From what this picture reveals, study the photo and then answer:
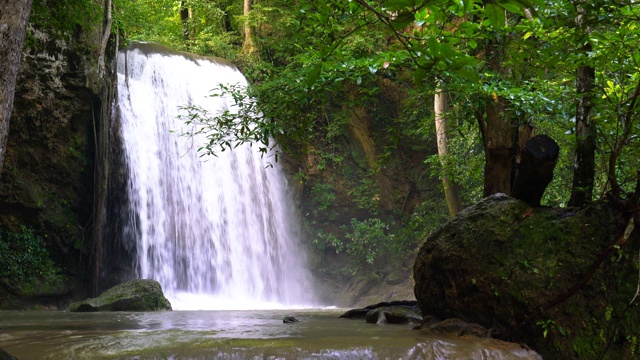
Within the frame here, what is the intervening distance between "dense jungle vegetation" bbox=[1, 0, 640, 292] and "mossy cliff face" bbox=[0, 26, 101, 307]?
1285 millimetres

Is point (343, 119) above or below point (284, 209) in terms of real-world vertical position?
above

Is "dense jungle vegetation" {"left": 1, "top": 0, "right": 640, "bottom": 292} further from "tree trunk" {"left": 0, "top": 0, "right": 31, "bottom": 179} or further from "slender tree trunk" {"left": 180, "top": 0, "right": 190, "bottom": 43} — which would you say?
"tree trunk" {"left": 0, "top": 0, "right": 31, "bottom": 179}

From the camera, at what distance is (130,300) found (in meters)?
9.85

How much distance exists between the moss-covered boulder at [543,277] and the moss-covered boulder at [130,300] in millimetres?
6325

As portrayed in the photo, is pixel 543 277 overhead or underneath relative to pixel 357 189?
underneath

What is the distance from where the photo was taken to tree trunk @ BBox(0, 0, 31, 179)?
327 centimetres

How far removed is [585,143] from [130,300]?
796 centimetres

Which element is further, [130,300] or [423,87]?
[130,300]

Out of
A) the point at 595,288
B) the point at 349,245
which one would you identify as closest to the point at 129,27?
the point at 349,245

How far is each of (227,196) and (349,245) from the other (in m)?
4.50

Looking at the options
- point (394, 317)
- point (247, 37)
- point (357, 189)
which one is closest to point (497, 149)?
point (394, 317)

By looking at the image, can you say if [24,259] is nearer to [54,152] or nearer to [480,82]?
[54,152]

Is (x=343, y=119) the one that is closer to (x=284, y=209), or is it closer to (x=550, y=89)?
(x=284, y=209)

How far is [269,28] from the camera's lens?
20312 mm
